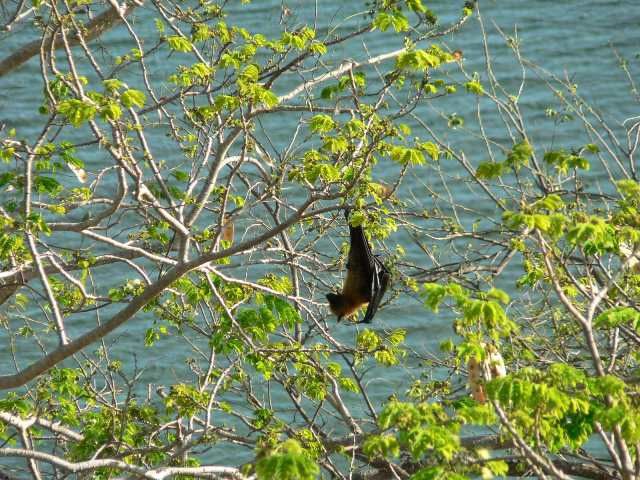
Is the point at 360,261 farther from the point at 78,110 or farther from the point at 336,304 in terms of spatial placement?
the point at 78,110

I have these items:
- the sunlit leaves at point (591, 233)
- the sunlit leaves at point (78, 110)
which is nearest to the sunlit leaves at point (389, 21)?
the sunlit leaves at point (78, 110)

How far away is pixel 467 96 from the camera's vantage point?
15672mm

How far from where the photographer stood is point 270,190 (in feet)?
21.8

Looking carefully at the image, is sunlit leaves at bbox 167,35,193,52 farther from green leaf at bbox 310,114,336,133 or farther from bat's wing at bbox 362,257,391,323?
bat's wing at bbox 362,257,391,323

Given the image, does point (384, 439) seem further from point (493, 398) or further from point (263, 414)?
point (263, 414)

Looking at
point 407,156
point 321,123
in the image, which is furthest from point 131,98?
point 407,156

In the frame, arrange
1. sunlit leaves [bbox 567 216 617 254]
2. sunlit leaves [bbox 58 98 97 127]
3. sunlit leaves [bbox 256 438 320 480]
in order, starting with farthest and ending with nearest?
sunlit leaves [bbox 58 98 97 127], sunlit leaves [bbox 567 216 617 254], sunlit leaves [bbox 256 438 320 480]

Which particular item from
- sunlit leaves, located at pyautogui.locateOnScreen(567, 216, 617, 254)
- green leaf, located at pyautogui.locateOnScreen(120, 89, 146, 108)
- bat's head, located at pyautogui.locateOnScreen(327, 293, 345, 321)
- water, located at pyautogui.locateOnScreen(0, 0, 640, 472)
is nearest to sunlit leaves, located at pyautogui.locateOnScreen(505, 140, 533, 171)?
sunlit leaves, located at pyautogui.locateOnScreen(567, 216, 617, 254)

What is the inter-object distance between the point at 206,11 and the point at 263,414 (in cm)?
272

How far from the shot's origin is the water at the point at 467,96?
13250 millimetres

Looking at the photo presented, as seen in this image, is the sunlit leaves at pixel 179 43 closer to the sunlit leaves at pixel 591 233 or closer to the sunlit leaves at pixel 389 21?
the sunlit leaves at pixel 389 21

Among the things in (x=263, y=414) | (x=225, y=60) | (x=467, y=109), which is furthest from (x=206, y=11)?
(x=467, y=109)

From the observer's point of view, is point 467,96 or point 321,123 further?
point 467,96

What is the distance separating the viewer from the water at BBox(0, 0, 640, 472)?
13.2 m
